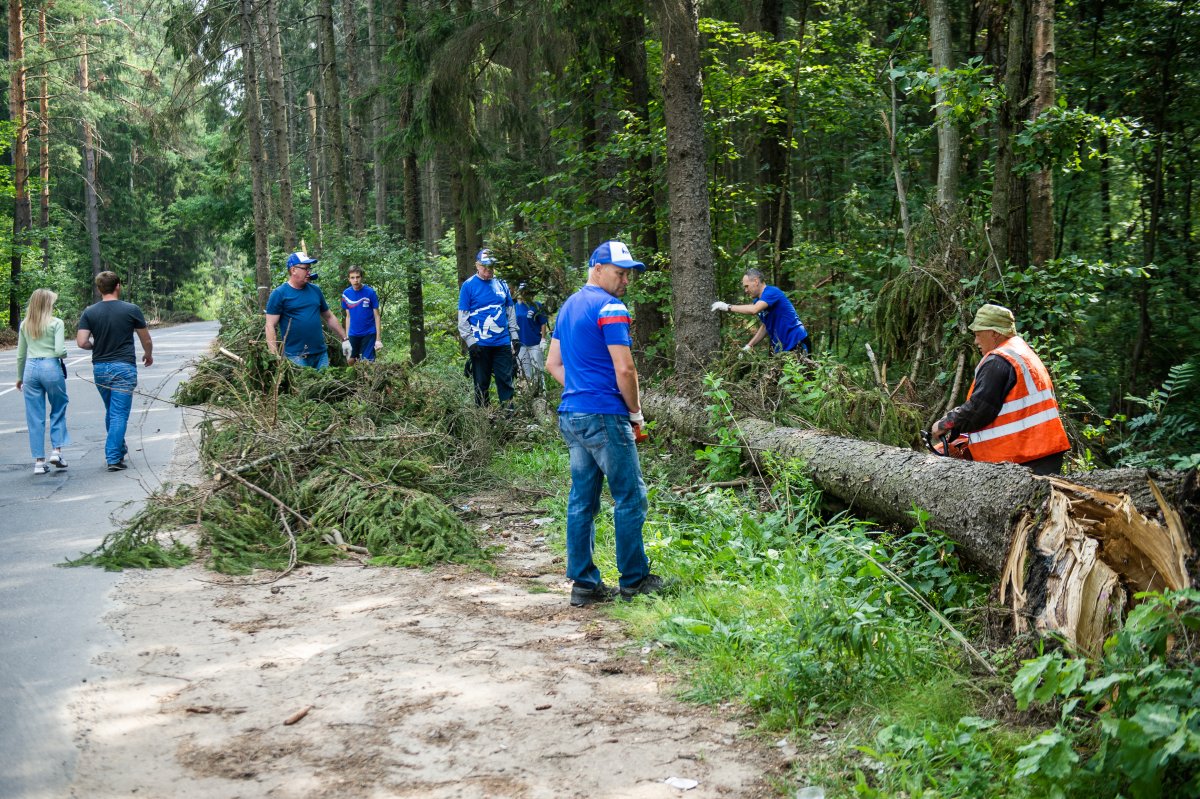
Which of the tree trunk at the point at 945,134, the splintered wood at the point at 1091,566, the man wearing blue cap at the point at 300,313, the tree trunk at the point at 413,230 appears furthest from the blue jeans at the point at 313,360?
the splintered wood at the point at 1091,566

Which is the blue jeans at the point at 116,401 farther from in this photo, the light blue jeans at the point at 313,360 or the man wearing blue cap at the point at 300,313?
the light blue jeans at the point at 313,360

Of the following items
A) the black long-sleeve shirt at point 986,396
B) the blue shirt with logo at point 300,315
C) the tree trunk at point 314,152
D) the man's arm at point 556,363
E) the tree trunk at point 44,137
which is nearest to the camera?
the man's arm at point 556,363

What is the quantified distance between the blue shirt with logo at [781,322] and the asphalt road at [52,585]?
6.68m

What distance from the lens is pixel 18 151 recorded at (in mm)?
32250

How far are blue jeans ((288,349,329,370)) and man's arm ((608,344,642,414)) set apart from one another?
241 inches

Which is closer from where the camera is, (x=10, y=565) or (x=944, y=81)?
(x=10, y=565)

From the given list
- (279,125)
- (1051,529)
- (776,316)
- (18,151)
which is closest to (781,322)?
(776,316)

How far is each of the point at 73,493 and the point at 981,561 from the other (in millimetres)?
7849

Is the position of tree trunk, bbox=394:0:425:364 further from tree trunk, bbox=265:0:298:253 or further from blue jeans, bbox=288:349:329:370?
blue jeans, bbox=288:349:329:370

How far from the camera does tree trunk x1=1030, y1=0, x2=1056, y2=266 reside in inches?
349

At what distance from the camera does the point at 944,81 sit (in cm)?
912

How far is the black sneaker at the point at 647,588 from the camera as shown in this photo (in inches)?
236

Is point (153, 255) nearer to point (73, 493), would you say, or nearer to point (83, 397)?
point (83, 397)

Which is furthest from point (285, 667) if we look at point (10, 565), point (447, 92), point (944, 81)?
point (447, 92)
